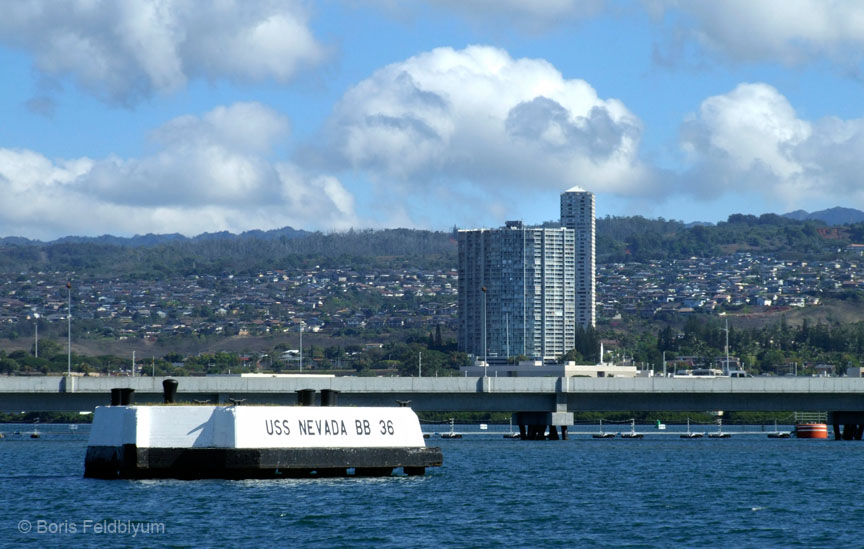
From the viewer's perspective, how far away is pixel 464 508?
2571 inches

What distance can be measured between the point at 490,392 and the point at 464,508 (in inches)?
2891

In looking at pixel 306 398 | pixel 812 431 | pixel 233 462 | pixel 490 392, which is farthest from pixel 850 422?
pixel 233 462

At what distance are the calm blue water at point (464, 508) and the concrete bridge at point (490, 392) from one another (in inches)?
1552

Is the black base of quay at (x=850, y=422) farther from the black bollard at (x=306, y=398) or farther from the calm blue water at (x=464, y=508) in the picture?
the black bollard at (x=306, y=398)

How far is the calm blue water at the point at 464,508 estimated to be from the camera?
5516 centimetres

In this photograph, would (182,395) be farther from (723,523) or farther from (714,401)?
(723,523)

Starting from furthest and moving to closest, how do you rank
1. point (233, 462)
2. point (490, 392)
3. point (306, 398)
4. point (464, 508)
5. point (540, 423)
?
point (540, 423) → point (490, 392) → point (306, 398) → point (233, 462) → point (464, 508)

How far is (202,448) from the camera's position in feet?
225

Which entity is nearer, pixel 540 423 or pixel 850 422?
pixel 540 423

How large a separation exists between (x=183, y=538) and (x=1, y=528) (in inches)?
318

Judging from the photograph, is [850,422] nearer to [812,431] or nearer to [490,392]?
[812,431]

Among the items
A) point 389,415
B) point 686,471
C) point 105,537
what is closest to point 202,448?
point 389,415

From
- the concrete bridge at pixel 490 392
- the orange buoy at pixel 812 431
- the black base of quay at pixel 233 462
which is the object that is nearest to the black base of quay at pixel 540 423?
the concrete bridge at pixel 490 392

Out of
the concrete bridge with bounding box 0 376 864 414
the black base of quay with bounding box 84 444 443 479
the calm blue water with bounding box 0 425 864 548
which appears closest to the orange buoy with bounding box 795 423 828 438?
the concrete bridge with bounding box 0 376 864 414
